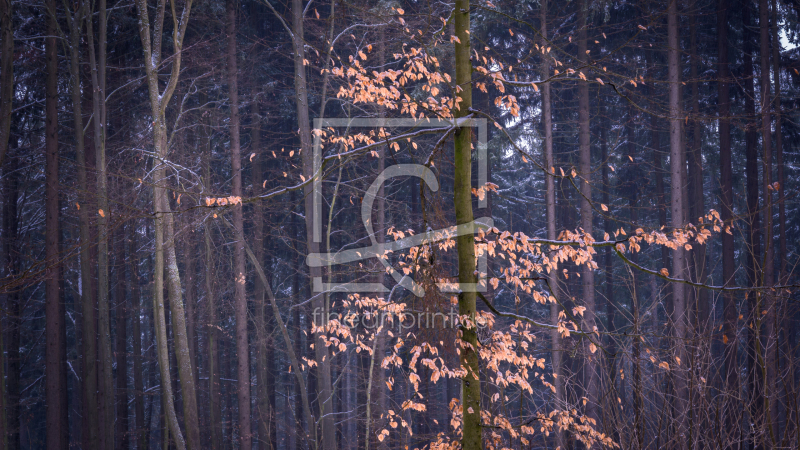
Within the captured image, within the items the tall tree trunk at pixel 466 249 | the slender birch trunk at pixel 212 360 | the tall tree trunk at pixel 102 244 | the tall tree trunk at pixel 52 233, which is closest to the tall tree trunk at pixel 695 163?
the tall tree trunk at pixel 466 249

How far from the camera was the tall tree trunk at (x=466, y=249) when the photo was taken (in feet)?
15.6

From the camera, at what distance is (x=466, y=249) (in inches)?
194

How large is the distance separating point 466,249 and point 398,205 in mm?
9675

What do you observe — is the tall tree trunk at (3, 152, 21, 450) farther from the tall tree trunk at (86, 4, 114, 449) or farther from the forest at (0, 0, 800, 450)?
the tall tree trunk at (86, 4, 114, 449)

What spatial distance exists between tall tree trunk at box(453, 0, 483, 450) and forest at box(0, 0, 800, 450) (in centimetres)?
3

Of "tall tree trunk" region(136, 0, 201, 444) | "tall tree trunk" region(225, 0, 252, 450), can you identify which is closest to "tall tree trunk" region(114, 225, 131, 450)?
"tall tree trunk" region(225, 0, 252, 450)

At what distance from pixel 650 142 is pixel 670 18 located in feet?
30.6

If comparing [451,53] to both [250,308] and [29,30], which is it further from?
[250,308]

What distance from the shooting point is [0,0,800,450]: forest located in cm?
484

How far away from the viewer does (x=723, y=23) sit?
14.1 m

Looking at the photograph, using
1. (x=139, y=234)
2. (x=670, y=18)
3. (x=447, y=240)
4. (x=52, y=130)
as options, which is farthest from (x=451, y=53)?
(x=139, y=234)

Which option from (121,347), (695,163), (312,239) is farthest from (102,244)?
(695,163)

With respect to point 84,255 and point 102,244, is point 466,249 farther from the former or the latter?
point 84,255

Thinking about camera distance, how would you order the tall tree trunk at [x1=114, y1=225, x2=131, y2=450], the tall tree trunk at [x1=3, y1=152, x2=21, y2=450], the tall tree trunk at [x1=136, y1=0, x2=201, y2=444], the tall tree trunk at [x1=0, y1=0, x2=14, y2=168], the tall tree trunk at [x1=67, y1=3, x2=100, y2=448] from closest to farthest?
the tall tree trunk at [x1=0, y1=0, x2=14, y2=168] → the tall tree trunk at [x1=136, y1=0, x2=201, y2=444] → the tall tree trunk at [x1=67, y1=3, x2=100, y2=448] → the tall tree trunk at [x1=3, y1=152, x2=21, y2=450] → the tall tree trunk at [x1=114, y1=225, x2=131, y2=450]
